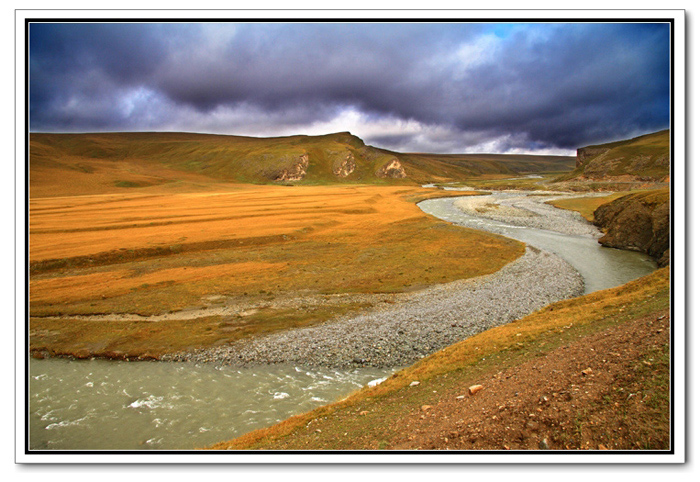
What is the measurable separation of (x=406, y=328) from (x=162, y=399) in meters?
12.1

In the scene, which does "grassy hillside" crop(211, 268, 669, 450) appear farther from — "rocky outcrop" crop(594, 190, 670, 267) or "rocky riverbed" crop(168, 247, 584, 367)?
"rocky outcrop" crop(594, 190, 670, 267)

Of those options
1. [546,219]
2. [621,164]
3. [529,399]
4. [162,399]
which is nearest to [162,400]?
[162,399]

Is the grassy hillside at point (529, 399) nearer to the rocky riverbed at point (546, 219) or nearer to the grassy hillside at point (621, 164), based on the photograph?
the rocky riverbed at point (546, 219)

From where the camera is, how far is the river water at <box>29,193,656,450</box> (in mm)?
11477

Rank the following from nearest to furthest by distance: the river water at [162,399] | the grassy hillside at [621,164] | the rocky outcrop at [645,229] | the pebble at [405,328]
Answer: the river water at [162,399]
the pebble at [405,328]
the rocky outcrop at [645,229]
the grassy hillside at [621,164]

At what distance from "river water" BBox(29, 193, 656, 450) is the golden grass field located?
211 cm

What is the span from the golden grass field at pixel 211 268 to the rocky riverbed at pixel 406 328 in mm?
1788

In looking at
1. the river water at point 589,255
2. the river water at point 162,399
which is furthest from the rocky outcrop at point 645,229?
the river water at point 162,399

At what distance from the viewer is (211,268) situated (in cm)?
3228

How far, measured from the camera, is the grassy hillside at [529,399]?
20.2 feet

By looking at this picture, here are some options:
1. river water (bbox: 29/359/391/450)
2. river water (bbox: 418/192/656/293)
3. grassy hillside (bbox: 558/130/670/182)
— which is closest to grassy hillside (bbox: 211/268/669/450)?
river water (bbox: 29/359/391/450)
